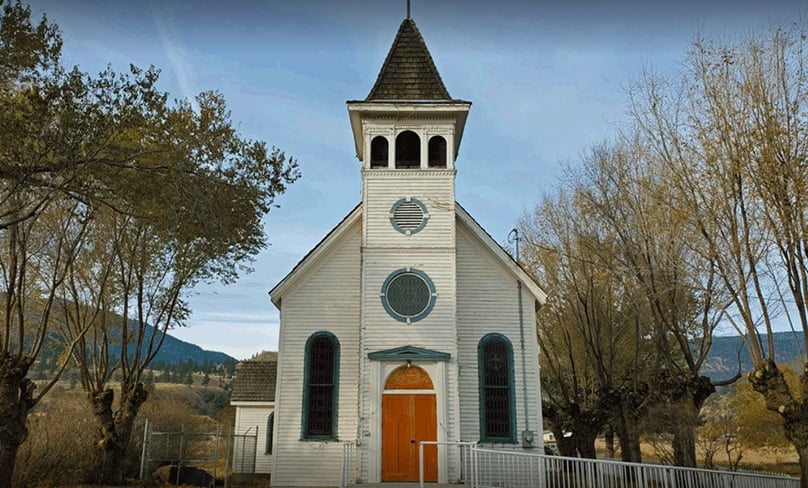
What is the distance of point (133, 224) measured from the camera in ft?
61.4

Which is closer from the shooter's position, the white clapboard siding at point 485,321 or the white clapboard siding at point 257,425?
the white clapboard siding at point 485,321

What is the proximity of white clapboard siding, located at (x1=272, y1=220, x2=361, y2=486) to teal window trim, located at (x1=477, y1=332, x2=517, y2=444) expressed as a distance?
3258 mm

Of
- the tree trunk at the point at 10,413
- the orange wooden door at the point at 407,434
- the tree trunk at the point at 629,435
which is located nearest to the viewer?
the tree trunk at the point at 10,413

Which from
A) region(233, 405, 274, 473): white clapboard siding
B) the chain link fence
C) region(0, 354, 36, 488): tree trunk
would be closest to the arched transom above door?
the chain link fence

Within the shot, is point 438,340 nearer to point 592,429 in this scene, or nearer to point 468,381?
point 468,381

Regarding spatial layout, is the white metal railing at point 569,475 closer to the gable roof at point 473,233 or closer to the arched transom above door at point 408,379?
the arched transom above door at point 408,379

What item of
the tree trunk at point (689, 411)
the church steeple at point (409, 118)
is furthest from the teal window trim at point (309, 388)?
the tree trunk at point (689, 411)

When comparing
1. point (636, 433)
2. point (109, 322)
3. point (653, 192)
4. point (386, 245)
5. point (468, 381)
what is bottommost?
point (636, 433)

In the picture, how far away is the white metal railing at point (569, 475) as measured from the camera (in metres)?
14.2

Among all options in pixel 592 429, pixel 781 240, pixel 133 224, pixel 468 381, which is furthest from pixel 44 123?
pixel 592 429

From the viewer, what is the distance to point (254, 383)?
28.0 metres

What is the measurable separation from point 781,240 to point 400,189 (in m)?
9.03

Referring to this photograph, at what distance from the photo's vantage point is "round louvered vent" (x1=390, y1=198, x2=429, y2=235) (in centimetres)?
1731

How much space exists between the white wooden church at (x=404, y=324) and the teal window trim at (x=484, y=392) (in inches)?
1.1
